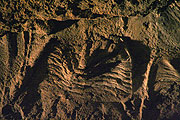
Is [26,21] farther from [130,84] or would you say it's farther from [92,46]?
[130,84]

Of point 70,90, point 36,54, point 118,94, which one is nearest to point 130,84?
point 118,94

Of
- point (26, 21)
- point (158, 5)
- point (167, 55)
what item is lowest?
point (167, 55)

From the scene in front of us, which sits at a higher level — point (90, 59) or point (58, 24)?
point (58, 24)

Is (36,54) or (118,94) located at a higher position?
(36,54)

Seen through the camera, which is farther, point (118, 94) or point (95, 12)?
point (118, 94)

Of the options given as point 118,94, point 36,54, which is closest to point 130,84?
point 118,94

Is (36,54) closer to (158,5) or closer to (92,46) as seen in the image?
(92,46)
